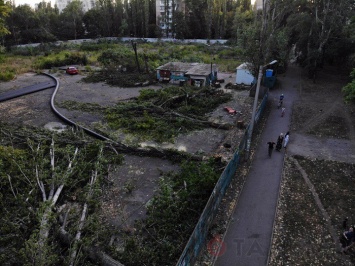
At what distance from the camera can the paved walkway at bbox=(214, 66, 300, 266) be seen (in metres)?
10.0

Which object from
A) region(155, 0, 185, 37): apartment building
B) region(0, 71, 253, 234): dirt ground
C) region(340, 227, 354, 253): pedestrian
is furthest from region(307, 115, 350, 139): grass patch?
region(155, 0, 185, 37): apartment building

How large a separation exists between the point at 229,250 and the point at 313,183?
7.00 metres

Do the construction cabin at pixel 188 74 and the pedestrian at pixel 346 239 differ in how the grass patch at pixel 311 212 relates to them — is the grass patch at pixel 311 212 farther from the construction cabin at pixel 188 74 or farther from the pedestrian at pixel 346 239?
the construction cabin at pixel 188 74

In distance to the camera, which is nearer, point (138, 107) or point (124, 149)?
point (124, 149)

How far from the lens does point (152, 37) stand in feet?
270

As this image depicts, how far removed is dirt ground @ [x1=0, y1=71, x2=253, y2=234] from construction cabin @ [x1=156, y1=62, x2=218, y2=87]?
6.70ft

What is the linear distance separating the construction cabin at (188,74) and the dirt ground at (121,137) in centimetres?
204

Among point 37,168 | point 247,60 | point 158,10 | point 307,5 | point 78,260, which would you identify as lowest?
point 78,260

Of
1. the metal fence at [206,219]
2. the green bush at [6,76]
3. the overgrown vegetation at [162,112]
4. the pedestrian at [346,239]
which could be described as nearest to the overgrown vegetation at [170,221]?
the metal fence at [206,219]

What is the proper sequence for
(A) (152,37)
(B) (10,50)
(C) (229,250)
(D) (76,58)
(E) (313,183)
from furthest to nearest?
1. (A) (152,37)
2. (B) (10,50)
3. (D) (76,58)
4. (E) (313,183)
5. (C) (229,250)

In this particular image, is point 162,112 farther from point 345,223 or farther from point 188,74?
point 345,223

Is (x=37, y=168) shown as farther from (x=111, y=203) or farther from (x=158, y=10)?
(x=158, y=10)

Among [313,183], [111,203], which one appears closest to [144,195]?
[111,203]

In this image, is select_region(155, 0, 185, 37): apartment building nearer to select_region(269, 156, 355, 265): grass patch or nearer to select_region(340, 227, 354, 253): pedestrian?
select_region(269, 156, 355, 265): grass patch
